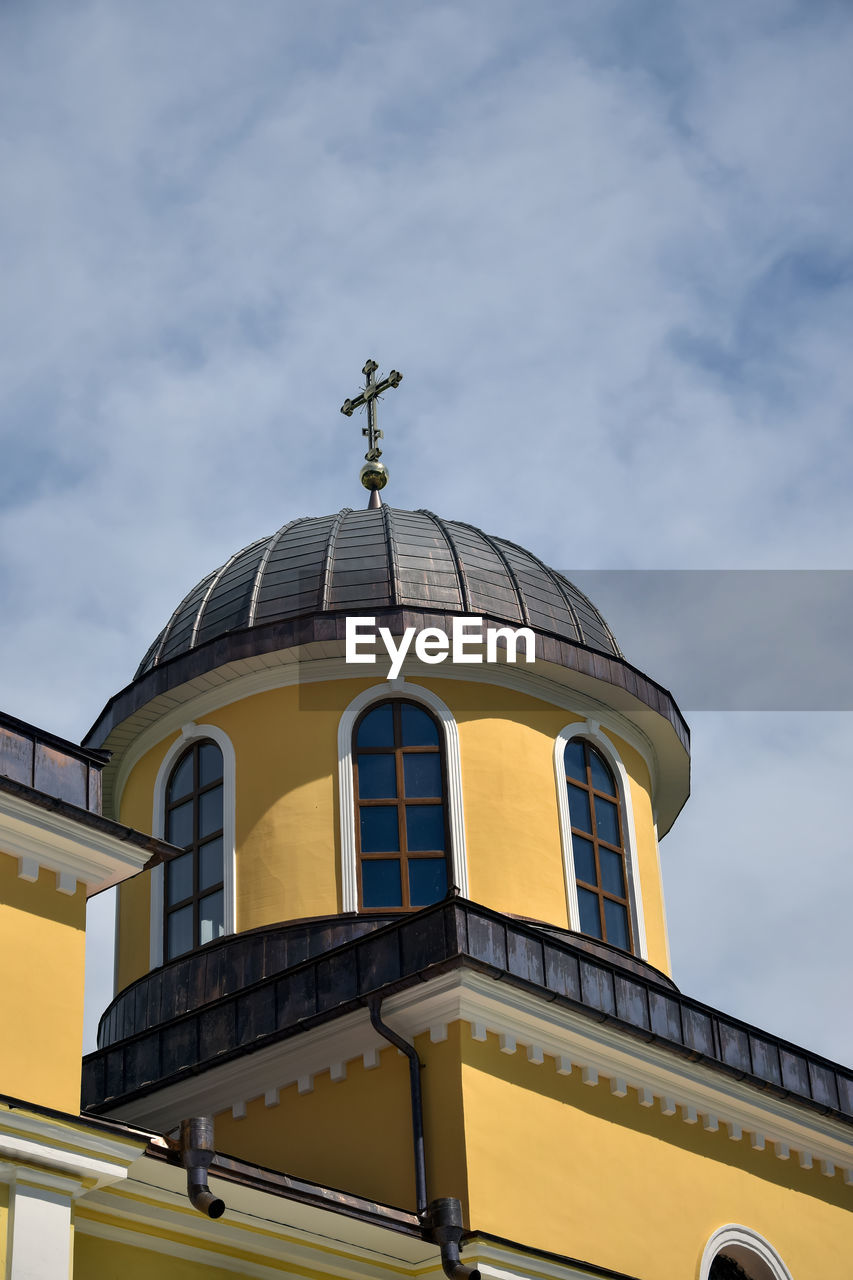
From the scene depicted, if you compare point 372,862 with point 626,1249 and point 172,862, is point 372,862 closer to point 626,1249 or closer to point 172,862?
point 172,862

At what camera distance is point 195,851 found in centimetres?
1664

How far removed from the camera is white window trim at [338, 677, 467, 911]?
15.7 metres

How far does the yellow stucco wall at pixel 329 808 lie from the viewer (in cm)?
1584

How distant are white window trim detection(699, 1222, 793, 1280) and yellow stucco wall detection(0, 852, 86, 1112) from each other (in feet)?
19.1

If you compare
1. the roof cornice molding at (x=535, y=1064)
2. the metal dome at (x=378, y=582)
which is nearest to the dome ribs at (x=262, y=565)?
the metal dome at (x=378, y=582)

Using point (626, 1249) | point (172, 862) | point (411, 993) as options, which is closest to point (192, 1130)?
point (411, 993)

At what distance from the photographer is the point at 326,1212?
10977 millimetres

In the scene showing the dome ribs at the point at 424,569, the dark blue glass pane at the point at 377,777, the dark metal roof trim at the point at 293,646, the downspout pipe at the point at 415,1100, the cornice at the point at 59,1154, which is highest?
the dome ribs at the point at 424,569

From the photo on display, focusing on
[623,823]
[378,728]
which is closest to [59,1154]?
[378,728]

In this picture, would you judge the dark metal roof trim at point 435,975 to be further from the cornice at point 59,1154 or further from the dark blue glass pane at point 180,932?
the cornice at point 59,1154

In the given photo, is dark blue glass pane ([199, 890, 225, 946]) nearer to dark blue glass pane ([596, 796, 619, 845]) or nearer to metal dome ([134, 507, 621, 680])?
metal dome ([134, 507, 621, 680])

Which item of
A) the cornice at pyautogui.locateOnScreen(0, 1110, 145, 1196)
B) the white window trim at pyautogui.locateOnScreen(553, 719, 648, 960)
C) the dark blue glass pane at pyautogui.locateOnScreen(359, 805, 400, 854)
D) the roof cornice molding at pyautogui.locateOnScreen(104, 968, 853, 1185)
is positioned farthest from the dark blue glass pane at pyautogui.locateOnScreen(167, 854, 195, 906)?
the cornice at pyautogui.locateOnScreen(0, 1110, 145, 1196)

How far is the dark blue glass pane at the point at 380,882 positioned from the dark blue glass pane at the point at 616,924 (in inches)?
83.8

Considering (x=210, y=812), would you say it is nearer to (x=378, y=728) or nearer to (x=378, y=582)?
(x=378, y=728)
